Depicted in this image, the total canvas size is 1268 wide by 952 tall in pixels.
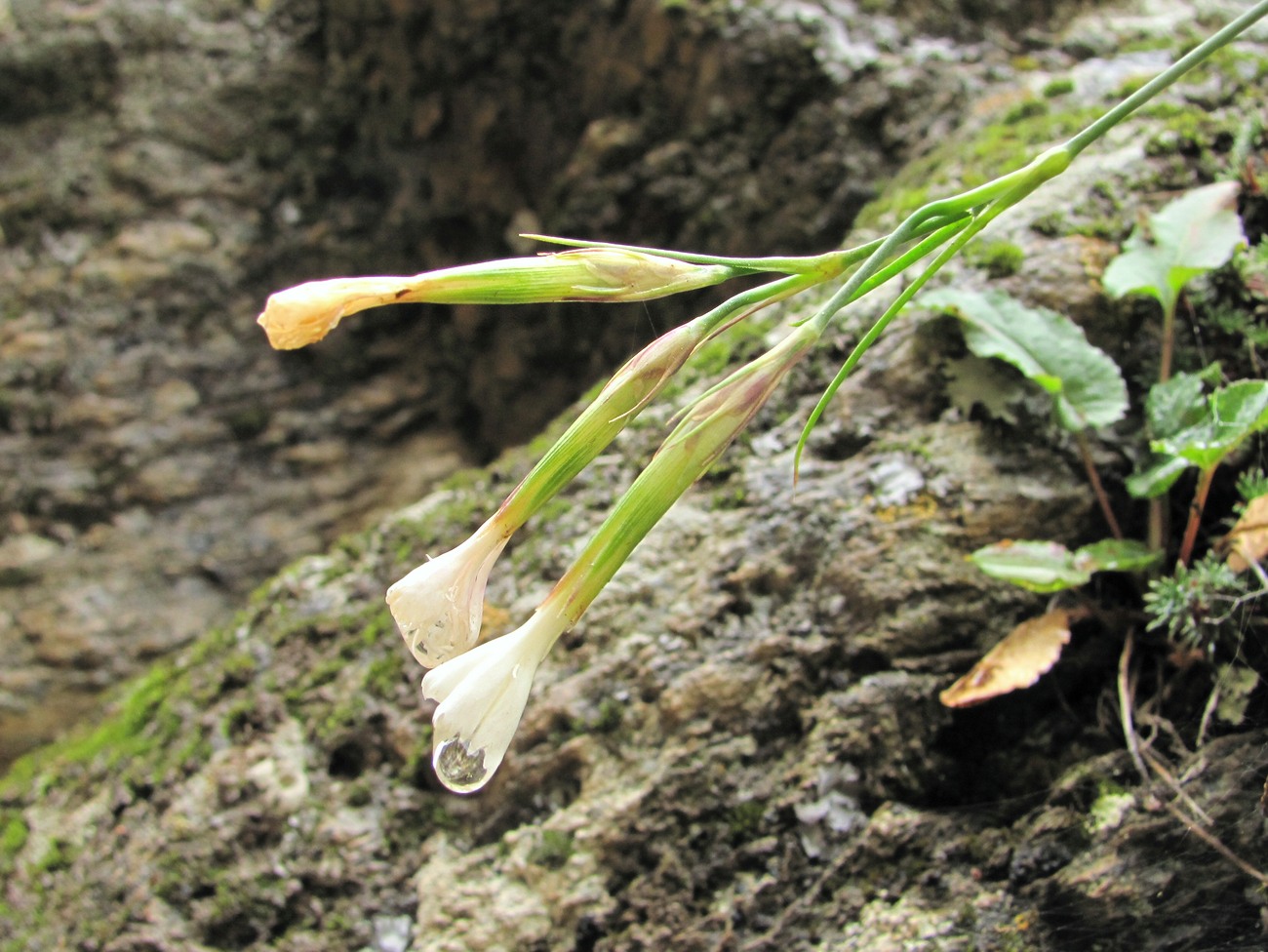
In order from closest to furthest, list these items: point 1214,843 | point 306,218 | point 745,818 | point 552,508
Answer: point 1214,843
point 745,818
point 552,508
point 306,218

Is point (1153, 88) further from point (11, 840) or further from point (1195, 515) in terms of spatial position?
point (11, 840)

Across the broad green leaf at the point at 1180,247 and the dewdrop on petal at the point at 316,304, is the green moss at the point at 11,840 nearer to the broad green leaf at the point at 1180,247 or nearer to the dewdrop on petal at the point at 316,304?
the dewdrop on petal at the point at 316,304

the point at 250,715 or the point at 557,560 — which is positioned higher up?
the point at 557,560

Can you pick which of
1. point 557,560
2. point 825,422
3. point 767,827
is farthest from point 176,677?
point 825,422

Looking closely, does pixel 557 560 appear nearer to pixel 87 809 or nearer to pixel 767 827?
pixel 767 827

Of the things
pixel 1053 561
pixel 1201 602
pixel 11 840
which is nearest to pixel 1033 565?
pixel 1053 561

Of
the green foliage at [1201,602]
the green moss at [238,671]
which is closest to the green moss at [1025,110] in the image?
the green foliage at [1201,602]

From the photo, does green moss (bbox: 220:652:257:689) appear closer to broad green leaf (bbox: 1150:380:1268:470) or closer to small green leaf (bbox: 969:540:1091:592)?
small green leaf (bbox: 969:540:1091:592)
